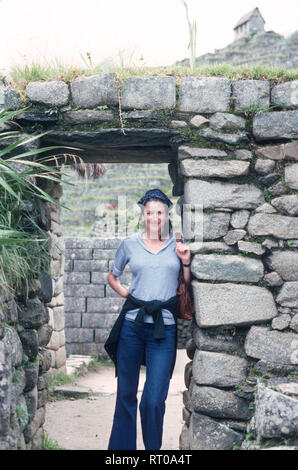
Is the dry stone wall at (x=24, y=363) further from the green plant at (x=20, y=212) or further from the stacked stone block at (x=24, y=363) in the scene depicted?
the green plant at (x=20, y=212)

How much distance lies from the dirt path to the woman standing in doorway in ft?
3.22

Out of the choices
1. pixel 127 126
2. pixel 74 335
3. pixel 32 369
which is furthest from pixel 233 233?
pixel 74 335

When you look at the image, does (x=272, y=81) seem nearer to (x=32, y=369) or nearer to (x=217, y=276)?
(x=217, y=276)

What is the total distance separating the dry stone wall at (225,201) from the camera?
10.9ft

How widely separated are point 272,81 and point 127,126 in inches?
43.4

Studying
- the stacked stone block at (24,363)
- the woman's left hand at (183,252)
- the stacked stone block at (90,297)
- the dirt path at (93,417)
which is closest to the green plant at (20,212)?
the stacked stone block at (24,363)

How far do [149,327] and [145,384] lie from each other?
0.38 m

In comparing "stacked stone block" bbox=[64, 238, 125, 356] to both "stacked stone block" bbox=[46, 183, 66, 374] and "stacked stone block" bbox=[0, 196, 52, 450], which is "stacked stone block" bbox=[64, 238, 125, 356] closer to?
"stacked stone block" bbox=[46, 183, 66, 374]

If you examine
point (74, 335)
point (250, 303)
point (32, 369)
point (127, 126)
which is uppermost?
point (127, 126)

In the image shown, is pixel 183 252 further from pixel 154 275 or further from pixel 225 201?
pixel 225 201

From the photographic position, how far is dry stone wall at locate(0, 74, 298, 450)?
10.9 ft
